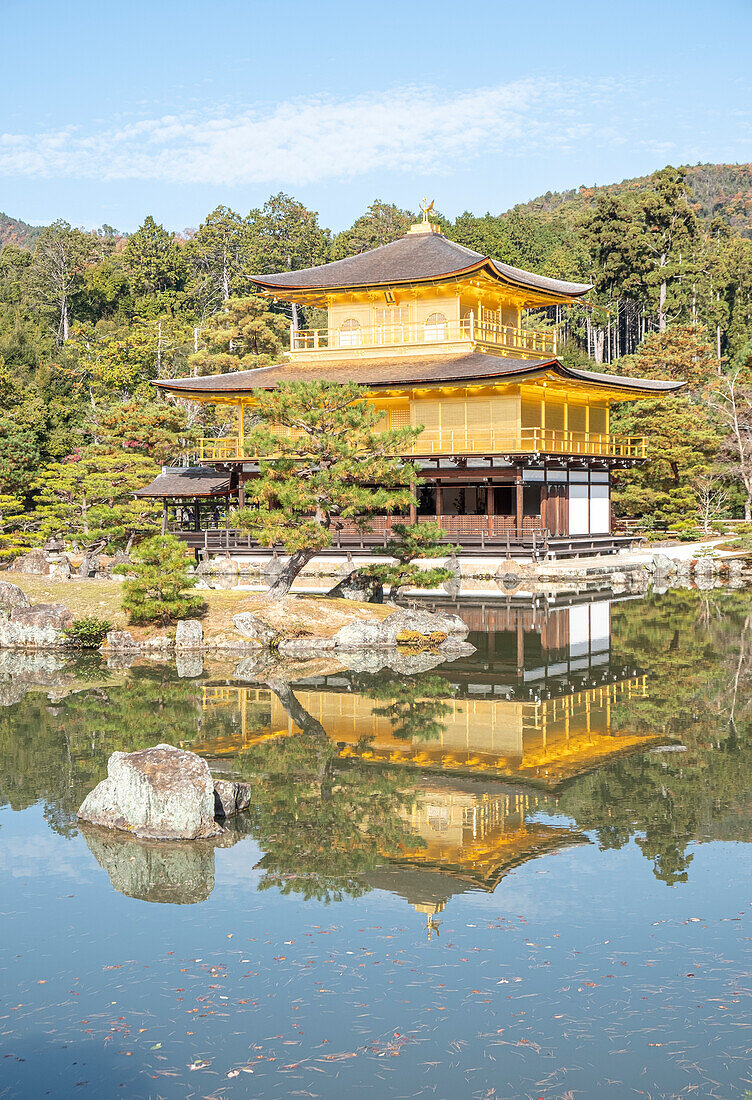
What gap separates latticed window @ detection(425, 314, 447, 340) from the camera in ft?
129

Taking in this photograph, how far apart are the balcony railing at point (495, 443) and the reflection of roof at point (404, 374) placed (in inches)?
74.5

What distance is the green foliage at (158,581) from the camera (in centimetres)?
2152

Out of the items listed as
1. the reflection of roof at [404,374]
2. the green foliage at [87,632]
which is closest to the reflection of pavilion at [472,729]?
the green foliage at [87,632]

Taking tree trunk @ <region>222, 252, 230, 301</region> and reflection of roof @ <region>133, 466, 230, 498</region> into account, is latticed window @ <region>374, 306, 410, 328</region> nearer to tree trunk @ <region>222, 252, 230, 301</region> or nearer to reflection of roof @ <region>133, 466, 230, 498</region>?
reflection of roof @ <region>133, 466, 230, 498</region>

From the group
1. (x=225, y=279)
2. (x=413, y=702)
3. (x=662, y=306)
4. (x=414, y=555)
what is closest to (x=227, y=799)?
(x=413, y=702)

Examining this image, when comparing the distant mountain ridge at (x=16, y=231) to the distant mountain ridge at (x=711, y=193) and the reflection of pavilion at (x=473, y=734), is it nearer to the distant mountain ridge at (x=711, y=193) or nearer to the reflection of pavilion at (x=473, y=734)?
the distant mountain ridge at (x=711, y=193)

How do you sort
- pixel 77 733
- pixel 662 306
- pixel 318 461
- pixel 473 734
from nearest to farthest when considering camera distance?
pixel 473 734 → pixel 77 733 → pixel 318 461 → pixel 662 306

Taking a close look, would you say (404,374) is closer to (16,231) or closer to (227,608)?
(227,608)

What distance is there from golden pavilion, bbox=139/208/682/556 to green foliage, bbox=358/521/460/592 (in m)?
10.7

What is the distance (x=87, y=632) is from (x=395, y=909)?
14.4 metres

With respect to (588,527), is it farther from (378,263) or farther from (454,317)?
(378,263)

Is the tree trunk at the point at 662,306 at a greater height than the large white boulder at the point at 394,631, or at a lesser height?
greater

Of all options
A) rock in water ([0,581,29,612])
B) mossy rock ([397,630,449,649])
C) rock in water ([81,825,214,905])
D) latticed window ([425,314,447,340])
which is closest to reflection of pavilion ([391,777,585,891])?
rock in water ([81,825,214,905])

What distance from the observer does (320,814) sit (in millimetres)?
10633
